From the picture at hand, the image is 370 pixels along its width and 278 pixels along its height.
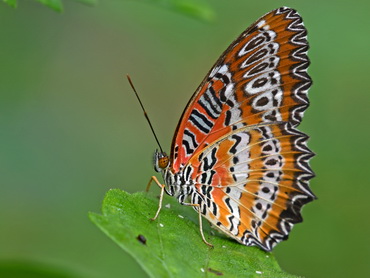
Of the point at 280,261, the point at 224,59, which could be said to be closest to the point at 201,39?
the point at 280,261

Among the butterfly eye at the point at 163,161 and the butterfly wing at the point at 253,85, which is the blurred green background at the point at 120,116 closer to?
the butterfly eye at the point at 163,161

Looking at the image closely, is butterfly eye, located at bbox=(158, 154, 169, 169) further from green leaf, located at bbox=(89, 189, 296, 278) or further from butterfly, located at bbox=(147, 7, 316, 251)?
green leaf, located at bbox=(89, 189, 296, 278)

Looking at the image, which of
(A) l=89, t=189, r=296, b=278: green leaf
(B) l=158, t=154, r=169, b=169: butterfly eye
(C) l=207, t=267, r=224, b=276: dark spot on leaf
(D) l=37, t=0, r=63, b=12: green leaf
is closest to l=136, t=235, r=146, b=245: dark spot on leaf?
(A) l=89, t=189, r=296, b=278: green leaf

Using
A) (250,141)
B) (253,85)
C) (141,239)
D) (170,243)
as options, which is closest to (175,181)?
(250,141)

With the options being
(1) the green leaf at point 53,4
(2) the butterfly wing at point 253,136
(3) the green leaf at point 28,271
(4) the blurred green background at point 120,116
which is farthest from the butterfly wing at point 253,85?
(4) the blurred green background at point 120,116

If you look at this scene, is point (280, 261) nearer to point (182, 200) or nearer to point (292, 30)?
point (182, 200)

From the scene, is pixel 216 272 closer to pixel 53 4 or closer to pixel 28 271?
pixel 28 271

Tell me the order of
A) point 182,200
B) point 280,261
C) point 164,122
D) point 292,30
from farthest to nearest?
point 164,122, point 280,261, point 182,200, point 292,30
